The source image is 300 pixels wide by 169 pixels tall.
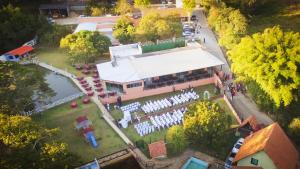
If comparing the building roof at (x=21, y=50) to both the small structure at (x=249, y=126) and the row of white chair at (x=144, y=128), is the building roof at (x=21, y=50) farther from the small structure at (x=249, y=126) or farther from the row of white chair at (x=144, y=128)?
the small structure at (x=249, y=126)

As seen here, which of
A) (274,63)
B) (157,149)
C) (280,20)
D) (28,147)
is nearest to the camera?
(28,147)

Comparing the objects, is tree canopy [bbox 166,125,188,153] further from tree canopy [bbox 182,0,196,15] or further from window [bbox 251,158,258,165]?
tree canopy [bbox 182,0,196,15]

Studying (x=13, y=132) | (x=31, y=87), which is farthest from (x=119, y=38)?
(x=13, y=132)

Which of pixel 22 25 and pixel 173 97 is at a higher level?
pixel 22 25

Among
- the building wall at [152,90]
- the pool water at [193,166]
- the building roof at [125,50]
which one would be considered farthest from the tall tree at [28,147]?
the building roof at [125,50]

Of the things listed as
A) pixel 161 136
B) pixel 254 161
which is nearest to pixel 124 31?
pixel 161 136

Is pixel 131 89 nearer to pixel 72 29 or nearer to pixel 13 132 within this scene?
pixel 13 132

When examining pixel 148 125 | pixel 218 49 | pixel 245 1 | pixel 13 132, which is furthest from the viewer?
pixel 245 1

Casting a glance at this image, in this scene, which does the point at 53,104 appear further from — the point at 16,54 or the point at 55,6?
the point at 55,6
